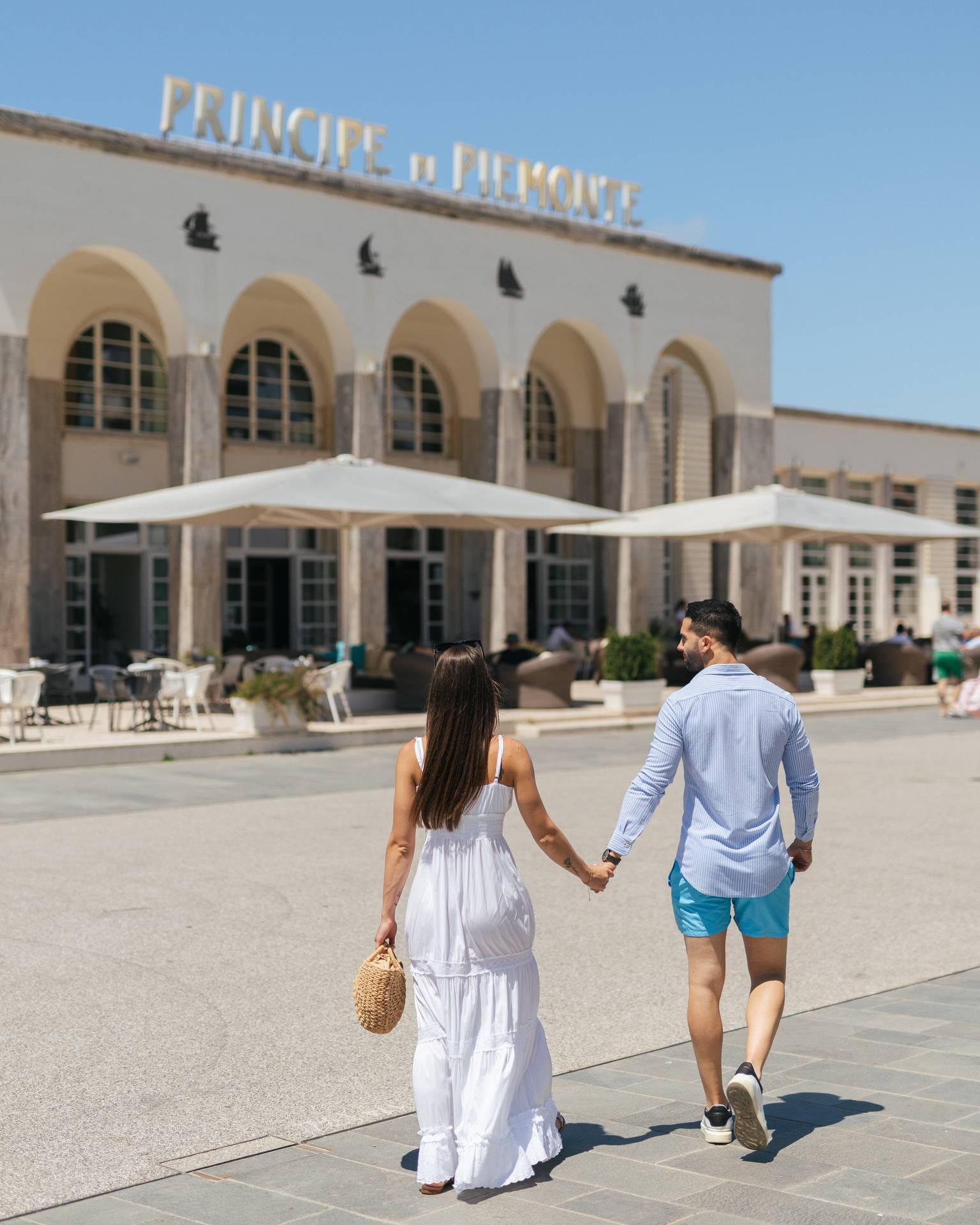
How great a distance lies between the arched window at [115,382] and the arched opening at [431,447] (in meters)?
4.61

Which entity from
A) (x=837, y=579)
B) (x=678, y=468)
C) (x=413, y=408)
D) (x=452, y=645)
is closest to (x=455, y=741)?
(x=452, y=645)

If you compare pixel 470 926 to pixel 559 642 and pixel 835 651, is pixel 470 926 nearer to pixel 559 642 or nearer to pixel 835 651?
pixel 559 642

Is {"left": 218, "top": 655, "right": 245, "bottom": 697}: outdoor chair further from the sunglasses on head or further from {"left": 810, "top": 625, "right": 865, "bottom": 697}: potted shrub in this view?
the sunglasses on head

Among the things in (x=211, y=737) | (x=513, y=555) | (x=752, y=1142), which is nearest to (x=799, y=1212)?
(x=752, y=1142)

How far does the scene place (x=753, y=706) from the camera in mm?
4742

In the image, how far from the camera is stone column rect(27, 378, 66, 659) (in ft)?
77.9

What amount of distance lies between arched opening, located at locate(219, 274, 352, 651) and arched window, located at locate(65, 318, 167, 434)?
3.97 feet

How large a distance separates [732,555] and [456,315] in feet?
24.5

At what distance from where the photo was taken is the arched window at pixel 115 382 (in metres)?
25.1

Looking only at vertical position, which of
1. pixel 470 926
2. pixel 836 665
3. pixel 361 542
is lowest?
pixel 470 926

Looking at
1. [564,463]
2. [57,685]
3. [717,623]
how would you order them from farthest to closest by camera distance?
[564,463]
[57,685]
[717,623]

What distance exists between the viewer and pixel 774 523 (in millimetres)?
23344

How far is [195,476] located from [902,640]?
12287mm

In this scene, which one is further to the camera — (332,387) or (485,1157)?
(332,387)
